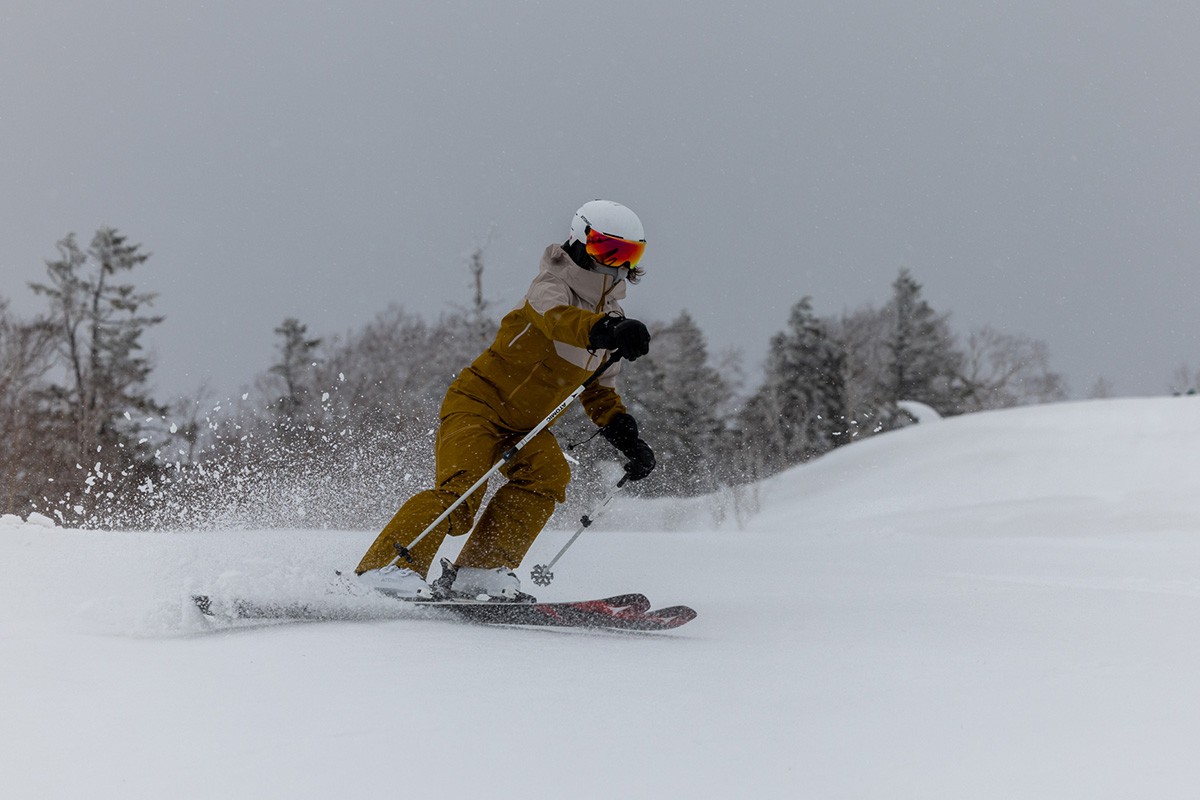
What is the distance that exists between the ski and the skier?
0.25 m

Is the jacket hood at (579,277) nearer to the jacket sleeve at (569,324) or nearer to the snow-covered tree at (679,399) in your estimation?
the jacket sleeve at (569,324)

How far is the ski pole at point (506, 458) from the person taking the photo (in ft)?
12.4

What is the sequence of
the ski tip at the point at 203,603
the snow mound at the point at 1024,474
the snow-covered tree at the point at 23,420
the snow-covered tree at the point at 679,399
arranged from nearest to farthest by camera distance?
the ski tip at the point at 203,603 < the snow mound at the point at 1024,474 < the snow-covered tree at the point at 23,420 < the snow-covered tree at the point at 679,399

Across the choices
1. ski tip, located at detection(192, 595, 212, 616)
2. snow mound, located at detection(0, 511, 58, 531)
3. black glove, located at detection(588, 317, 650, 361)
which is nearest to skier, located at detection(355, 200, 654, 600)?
black glove, located at detection(588, 317, 650, 361)

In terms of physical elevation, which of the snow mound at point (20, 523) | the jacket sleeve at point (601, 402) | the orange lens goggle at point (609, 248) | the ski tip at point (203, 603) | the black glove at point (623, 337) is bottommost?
the ski tip at point (203, 603)

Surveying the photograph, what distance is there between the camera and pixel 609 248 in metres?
4.14

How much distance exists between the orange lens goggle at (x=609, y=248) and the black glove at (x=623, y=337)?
1.97 ft

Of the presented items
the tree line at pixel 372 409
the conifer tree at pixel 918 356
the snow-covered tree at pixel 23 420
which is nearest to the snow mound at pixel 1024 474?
the tree line at pixel 372 409

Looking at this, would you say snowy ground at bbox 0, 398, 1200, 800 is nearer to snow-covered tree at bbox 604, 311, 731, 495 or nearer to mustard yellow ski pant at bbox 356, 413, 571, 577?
mustard yellow ski pant at bbox 356, 413, 571, 577

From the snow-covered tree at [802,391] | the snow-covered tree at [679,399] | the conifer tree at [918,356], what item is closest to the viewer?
the snow-covered tree at [679,399]

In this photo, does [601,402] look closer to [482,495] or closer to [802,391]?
[482,495]

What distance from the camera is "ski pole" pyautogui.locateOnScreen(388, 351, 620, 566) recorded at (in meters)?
3.79

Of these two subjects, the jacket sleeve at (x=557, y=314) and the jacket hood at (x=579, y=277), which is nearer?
the jacket sleeve at (x=557, y=314)

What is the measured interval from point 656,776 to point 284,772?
26.6 inches
